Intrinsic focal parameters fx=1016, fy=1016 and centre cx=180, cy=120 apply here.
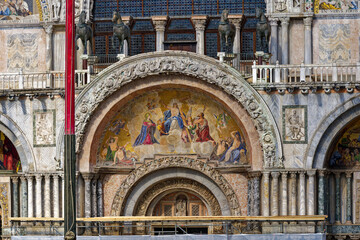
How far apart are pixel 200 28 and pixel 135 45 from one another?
2578mm

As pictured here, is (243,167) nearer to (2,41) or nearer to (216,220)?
(216,220)

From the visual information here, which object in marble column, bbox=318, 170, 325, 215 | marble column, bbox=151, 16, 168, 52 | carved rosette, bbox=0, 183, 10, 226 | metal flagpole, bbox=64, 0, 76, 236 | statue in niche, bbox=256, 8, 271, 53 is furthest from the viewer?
marble column, bbox=151, 16, 168, 52

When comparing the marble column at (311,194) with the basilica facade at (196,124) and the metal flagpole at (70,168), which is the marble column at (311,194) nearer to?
the basilica facade at (196,124)

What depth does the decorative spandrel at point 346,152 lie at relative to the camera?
115 ft

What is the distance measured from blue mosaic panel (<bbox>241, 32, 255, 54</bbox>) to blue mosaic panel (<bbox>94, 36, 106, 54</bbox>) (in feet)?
17.1

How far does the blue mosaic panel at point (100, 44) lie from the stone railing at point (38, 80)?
1794 mm

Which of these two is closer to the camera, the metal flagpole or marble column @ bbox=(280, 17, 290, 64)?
the metal flagpole

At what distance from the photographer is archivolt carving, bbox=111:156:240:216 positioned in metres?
35.3

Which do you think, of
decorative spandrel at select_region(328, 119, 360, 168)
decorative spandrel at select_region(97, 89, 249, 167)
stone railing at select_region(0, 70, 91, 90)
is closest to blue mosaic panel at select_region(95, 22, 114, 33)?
stone railing at select_region(0, 70, 91, 90)

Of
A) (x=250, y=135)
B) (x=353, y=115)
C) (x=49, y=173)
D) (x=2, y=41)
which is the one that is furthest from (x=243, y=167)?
(x=2, y=41)

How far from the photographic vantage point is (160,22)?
124 feet

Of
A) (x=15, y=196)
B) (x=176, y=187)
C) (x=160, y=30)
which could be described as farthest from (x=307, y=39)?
(x=15, y=196)

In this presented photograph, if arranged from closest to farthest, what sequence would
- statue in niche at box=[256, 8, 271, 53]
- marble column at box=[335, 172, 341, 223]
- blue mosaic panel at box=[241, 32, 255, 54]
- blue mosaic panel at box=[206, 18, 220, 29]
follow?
1. statue in niche at box=[256, 8, 271, 53]
2. marble column at box=[335, 172, 341, 223]
3. blue mosaic panel at box=[241, 32, 255, 54]
4. blue mosaic panel at box=[206, 18, 220, 29]

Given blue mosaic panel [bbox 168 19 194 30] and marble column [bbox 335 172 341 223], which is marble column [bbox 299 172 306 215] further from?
blue mosaic panel [bbox 168 19 194 30]
